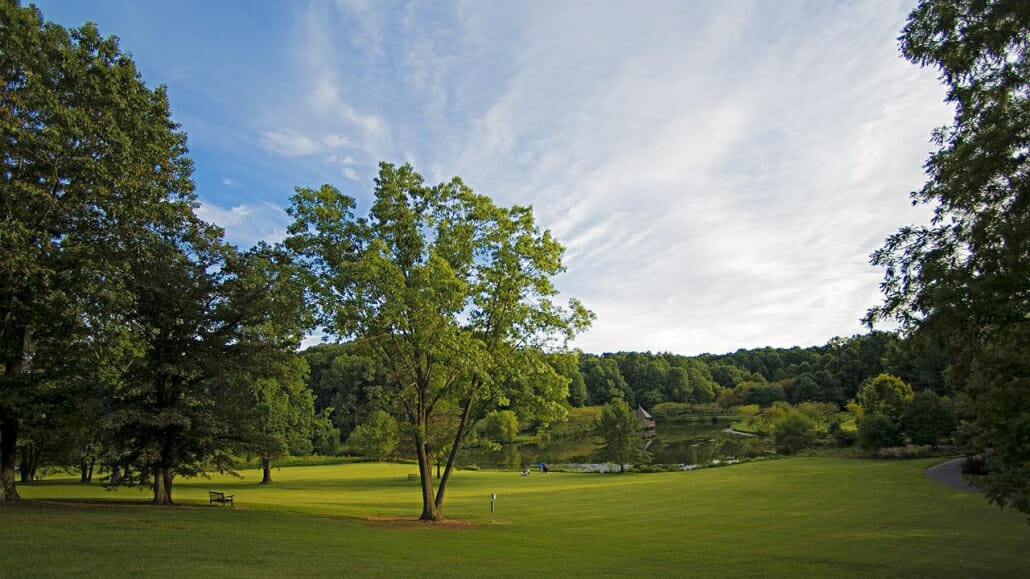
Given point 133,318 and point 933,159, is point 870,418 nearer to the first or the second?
point 933,159

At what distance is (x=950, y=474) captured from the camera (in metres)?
30.0

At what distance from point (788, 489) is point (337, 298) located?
25.6 meters

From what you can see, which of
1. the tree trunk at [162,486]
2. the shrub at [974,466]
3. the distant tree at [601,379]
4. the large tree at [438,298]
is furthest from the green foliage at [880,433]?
the distant tree at [601,379]

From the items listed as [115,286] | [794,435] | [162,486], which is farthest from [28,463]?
[794,435]

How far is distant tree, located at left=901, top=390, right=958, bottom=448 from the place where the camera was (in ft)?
133

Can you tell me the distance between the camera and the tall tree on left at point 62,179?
15.8m

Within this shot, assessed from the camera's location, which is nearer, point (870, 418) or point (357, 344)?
point (357, 344)

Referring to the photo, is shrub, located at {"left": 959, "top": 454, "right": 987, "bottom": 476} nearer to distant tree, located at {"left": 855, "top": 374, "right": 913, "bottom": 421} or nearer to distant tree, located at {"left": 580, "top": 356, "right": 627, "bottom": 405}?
distant tree, located at {"left": 855, "top": 374, "right": 913, "bottom": 421}

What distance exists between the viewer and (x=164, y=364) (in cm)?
1812

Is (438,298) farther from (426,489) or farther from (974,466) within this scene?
(974,466)

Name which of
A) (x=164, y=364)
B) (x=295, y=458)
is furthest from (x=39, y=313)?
(x=295, y=458)

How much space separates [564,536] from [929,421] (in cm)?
3866

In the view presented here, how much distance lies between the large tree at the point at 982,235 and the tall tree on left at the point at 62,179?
817 inches

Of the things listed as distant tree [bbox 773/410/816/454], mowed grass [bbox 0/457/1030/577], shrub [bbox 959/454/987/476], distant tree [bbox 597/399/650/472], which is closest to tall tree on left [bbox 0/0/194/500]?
mowed grass [bbox 0/457/1030/577]
